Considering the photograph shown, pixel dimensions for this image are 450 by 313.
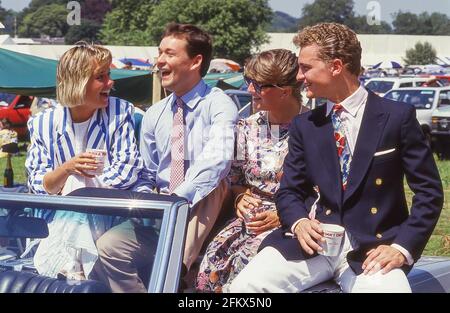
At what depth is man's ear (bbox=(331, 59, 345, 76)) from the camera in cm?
340

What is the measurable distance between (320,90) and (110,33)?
80928mm

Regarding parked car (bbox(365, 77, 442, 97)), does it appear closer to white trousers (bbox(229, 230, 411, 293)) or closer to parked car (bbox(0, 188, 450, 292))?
white trousers (bbox(229, 230, 411, 293))

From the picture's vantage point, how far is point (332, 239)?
3133 millimetres

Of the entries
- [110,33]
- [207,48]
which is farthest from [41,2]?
[207,48]

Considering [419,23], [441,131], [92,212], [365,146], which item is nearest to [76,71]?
[92,212]

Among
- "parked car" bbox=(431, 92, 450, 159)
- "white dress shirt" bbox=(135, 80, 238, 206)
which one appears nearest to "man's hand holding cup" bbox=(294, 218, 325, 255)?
"white dress shirt" bbox=(135, 80, 238, 206)

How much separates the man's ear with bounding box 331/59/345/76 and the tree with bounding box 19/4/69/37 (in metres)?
110

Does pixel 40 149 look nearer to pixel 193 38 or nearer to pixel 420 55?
pixel 193 38

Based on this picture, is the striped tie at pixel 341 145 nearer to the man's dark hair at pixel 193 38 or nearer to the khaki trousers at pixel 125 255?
the khaki trousers at pixel 125 255

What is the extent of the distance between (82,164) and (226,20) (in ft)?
201

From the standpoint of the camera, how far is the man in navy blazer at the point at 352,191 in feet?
10.7

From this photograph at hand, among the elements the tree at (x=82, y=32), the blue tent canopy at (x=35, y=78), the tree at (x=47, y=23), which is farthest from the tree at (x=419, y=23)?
the blue tent canopy at (x=35, y=78)

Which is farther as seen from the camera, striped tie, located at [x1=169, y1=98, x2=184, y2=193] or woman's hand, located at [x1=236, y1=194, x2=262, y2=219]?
striped tie, located at [x1=169, y1=98, x2=184, y2=193]
